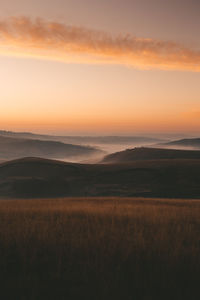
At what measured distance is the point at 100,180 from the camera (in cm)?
6256

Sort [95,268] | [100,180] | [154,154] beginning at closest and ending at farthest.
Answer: [95,268], [100,180], [154,154]

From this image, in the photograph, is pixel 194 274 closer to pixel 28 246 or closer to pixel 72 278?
pixel 72 278

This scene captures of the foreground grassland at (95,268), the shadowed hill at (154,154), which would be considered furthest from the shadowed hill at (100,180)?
the foreground grassland at (95,268)

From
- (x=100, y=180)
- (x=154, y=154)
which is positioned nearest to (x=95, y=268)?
(x=100, y=180)

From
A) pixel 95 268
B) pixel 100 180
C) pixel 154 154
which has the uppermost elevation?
pixel 95 268

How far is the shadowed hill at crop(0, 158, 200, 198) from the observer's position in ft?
181

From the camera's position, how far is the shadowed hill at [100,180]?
55.2m

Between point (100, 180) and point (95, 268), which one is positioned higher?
point (95, 268)

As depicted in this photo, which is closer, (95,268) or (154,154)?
(95,268)

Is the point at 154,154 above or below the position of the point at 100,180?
above

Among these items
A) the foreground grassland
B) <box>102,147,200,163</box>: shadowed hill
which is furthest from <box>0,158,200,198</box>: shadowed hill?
the foreground grassland

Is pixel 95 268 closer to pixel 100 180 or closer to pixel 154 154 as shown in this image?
pixel 100 180

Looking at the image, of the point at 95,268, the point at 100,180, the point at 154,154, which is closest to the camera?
the point at 95,268

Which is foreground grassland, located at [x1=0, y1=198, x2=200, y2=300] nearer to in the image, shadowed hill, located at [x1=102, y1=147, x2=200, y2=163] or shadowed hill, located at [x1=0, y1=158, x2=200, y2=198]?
shadowed hill, located at [x1=0, y1=158, x2=200, y2=198]
